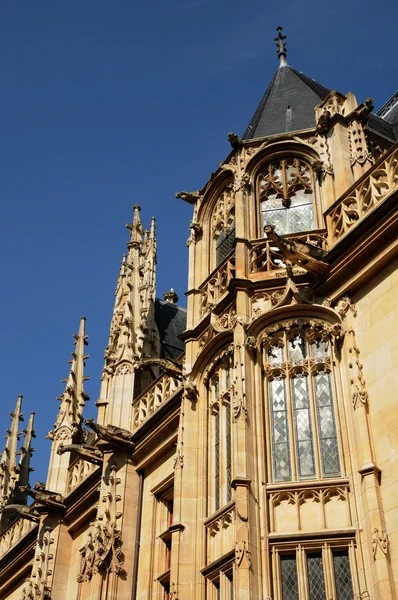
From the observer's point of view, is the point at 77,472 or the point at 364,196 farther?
the point at 77,472

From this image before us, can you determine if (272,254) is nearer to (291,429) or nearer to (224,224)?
(224,224)

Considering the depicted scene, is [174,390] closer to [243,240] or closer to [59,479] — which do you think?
[243,240]

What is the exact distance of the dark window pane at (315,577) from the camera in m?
12.6

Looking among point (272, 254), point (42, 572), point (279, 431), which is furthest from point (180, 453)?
point (42, 572)

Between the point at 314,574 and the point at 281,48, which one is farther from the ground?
the point at 281,48

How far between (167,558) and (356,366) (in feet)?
20.4

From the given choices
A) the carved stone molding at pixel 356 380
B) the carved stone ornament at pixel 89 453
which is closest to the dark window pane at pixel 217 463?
the carved stone molding at pixel 356 380

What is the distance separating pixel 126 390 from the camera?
68.1 ft

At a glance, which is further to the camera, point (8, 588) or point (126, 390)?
point (8, 588)

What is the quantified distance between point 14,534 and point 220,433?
1325 cm

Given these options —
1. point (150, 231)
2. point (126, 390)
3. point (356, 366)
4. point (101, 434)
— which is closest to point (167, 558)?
Answer: point (101, 434)

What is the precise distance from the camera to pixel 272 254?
16.8m

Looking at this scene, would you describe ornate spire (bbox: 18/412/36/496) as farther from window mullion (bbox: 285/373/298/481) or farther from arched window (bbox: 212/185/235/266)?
window mullion (bbox: 285/373/298/481)

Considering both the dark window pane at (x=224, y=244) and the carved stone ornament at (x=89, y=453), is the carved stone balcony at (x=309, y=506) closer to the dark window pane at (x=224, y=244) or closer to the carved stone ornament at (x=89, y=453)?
the dark window pane at (x=224, y=244)
